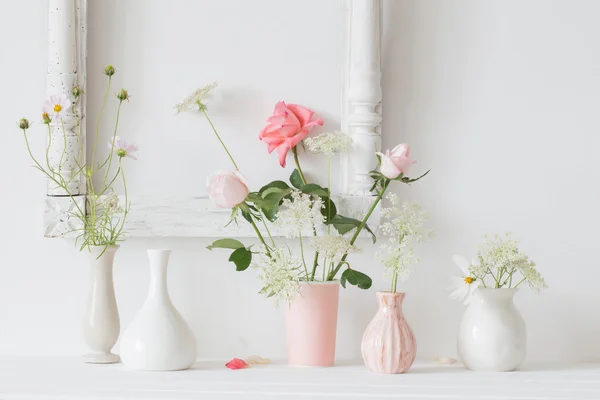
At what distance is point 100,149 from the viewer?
1.53 meters

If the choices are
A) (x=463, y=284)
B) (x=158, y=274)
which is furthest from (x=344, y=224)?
(x=158, y=274)

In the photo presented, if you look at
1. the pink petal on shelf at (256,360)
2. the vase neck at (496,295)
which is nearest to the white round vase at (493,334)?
the vase neck at (496,295)

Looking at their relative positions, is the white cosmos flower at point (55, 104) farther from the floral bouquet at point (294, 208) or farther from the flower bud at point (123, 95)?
the floral bouquet at point (294, 208)

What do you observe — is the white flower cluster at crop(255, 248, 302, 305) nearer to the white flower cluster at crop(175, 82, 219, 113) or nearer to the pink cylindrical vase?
the pink cylindrical vase

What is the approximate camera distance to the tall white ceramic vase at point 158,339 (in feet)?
4.32

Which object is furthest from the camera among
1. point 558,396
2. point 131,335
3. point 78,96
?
point 78,96

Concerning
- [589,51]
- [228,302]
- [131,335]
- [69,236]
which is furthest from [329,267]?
[589,51]

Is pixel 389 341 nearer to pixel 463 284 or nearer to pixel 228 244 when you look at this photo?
pixel 463 284

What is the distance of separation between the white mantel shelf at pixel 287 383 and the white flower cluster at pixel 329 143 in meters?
0.40

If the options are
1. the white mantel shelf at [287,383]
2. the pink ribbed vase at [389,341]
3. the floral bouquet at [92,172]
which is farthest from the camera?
the floral bouquet at [92,172]

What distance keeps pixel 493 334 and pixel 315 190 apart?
1.32ft

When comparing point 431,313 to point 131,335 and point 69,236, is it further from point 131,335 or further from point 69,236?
point 69,236

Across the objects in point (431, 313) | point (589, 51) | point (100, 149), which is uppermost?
point (589, 51)

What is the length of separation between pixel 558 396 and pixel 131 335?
70 centimetres
